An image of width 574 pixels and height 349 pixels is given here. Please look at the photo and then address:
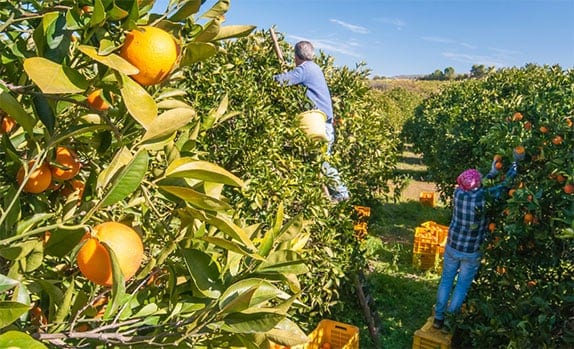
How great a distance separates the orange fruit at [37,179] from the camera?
2.68ft

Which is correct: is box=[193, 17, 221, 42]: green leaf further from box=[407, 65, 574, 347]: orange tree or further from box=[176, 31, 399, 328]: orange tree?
box=[407, 65, 574, 347]: orange tree

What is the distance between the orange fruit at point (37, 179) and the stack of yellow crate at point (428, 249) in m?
5.35

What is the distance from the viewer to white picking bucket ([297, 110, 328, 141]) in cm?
284

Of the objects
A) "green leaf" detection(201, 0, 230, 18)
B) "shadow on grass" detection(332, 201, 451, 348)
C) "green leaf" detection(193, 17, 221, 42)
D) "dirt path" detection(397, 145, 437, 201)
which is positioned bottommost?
"shadow on grass" detection(332, 201, 451, 348)

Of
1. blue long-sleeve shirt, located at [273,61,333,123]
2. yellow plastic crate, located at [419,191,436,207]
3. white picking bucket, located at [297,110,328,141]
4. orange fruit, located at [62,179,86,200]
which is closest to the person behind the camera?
orange fruit, located at [62,179,86,200]

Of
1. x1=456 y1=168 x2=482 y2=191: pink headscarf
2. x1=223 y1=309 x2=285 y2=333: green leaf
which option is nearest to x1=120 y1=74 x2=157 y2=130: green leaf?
x1=223 y1=309 x2=285 y2=333: green leaf

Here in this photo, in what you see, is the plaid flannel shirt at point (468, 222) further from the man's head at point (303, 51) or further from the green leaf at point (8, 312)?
the green leaf at point (8, 312)

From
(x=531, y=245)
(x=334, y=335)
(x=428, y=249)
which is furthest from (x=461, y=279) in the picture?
(x=428, y=249)

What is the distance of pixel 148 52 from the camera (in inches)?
26.1

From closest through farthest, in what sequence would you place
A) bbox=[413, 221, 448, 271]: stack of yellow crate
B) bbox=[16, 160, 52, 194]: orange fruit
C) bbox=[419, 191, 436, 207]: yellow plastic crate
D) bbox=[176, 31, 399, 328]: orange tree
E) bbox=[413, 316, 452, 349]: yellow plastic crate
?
bbox=[16, 160, 52, 194]: orange fruit, bbox=[176, 31, 399, 328]: orange tree, bbox=[413, 316, 452, 349]: yellow plastic crate, bbox=[413, 221, 448, 271]: stack of yellow crate, bbox=[419, 191, 436, 207]: yellow plastic crate

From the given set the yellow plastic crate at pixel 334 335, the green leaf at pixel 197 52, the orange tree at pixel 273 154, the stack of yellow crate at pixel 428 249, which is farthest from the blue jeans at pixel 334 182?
the stack of yellow crate at pixel 428 249

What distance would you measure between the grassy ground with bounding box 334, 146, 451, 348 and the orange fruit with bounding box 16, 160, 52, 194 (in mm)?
2728

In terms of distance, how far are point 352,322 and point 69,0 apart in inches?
157

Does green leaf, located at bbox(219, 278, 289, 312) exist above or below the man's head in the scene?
below
